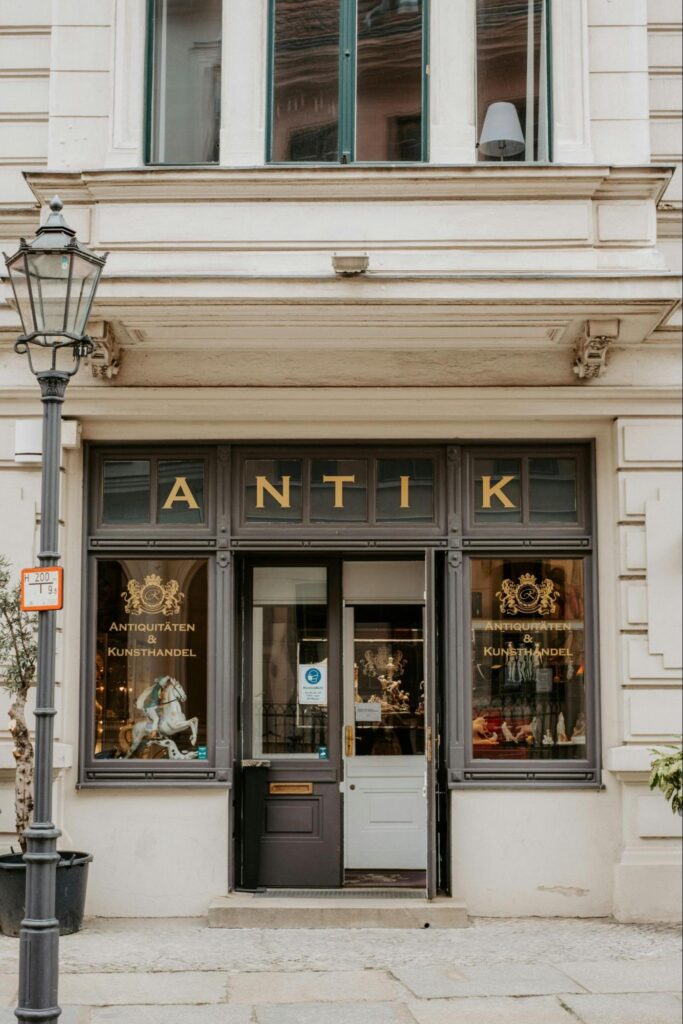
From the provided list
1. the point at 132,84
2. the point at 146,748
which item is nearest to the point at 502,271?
the point at 132,84

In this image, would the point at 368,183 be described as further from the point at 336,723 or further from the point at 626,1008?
the point at 626,1008

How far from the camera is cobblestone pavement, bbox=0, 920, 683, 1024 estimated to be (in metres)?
7.38

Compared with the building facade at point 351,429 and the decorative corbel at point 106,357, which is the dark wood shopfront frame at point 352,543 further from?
the decorative corbel at point 106,357

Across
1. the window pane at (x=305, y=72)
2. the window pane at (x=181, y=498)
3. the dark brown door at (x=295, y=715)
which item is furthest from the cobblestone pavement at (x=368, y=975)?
the window pane at (x=305, y=72)

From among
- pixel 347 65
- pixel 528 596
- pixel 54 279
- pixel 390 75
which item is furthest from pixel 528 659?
pixel 54 279

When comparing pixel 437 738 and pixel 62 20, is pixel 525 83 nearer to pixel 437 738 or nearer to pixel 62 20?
pixel 62 20

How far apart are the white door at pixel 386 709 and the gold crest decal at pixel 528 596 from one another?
41.6 inches

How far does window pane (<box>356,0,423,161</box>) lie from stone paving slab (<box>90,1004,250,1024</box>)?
21.3 ft

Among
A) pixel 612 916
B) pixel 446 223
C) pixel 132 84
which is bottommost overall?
pixel 612 916

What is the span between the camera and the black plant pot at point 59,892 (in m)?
8.91

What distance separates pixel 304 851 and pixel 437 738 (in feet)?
4.89

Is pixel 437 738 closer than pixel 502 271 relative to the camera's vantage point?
No

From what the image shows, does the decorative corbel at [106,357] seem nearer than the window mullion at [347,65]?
Yes

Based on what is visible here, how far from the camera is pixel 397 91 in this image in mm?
9961
